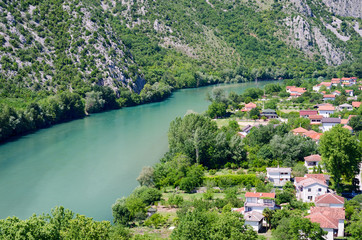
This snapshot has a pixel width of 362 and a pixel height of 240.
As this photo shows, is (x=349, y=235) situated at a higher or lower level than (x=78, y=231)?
lower

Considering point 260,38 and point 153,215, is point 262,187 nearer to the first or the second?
point 153,215

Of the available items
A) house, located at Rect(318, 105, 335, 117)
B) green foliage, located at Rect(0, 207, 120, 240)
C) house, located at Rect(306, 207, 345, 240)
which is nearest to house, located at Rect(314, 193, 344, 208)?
house, located at Rect(306, 207, 345, 240)

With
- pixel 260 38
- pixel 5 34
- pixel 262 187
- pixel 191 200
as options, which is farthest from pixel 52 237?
pixel 260 38

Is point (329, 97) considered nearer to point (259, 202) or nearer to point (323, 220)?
point (259, 202)

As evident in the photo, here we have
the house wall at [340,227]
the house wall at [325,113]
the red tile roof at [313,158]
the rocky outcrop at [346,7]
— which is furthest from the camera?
the rocky outcrop at [346,7]

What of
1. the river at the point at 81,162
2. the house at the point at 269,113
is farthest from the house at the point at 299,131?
the river at the point at 81,162

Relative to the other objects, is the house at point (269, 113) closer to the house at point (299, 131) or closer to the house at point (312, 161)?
the house at point (299, 131)

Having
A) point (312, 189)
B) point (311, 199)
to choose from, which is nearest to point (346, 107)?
point (312, 189)
